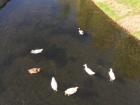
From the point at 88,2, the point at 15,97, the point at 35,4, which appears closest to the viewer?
the point at 15,97

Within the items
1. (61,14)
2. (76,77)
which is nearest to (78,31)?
(61,14)

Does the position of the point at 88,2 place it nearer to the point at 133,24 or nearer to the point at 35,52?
the point at 133,24

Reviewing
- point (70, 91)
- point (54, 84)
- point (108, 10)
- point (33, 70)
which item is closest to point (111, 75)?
point (70, 91)

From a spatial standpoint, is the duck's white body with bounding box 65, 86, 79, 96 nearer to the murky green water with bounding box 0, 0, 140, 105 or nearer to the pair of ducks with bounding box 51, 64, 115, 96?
the pair of ducks with bounding box 51, 64, 115, 96

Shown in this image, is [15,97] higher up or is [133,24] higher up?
[15,97]

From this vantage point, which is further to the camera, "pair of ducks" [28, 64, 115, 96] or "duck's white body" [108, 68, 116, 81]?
"duck's white body" [108, 68, 116, 81]

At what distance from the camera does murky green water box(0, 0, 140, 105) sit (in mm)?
32344

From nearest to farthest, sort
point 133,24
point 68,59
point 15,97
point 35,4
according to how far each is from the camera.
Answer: point 15,97 → point 68,59 → point 133,24 → point 35,4

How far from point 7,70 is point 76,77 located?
8.44 metres

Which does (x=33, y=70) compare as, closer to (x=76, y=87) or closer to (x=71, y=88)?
(x=71, y=88)

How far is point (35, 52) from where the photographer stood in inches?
1543

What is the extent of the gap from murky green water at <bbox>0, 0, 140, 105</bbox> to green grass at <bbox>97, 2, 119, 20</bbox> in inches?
35.3

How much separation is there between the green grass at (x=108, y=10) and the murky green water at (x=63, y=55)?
0.90 meters

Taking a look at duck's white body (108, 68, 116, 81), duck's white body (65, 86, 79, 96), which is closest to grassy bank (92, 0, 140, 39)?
duck's white body (108, 68, 116, 81)
